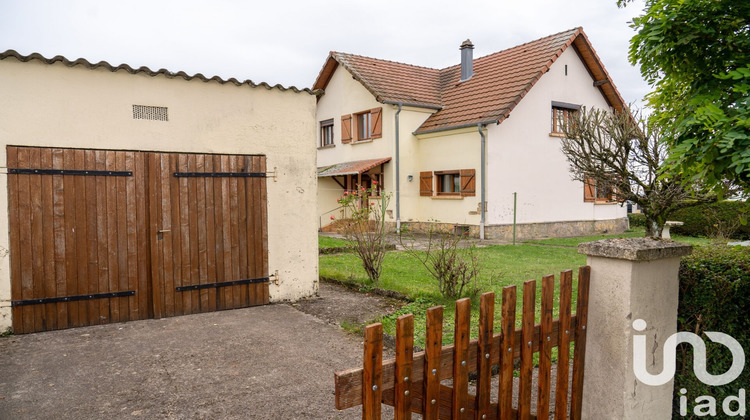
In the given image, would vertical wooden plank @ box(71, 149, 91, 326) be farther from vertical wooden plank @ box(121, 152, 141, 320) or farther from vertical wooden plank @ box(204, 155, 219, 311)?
vertical wooden plank @ box(204, 155, 219, 311)

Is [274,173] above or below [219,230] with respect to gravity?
above

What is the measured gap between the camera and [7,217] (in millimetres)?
5418

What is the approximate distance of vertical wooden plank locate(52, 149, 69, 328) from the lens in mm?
5652

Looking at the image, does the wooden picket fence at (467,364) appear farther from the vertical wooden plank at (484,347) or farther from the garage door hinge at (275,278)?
the garage door hinge at (275,278)

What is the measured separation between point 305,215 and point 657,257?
17.6 feet

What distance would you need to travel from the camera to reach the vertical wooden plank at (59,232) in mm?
5652

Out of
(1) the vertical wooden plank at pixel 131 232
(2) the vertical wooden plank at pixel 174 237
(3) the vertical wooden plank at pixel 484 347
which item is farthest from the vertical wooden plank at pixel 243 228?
(3) the vertical wooden plank at pixel 484 347

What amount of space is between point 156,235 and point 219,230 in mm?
777

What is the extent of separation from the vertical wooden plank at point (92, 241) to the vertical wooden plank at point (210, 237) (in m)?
1.27

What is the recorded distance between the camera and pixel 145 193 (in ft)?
20.2

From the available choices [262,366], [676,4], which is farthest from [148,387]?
[676,4]

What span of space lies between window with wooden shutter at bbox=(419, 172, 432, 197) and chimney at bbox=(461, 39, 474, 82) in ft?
14.8

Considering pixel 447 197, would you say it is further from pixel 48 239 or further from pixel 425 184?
pixel 48 239

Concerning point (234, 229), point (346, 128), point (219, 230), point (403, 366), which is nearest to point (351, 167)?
point (346, 128)
